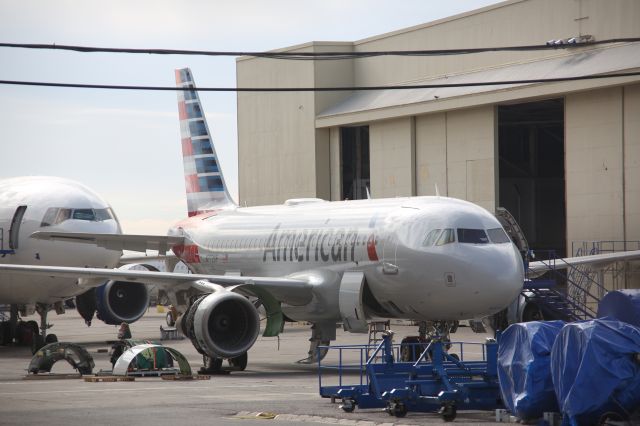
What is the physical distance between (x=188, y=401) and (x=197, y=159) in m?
17.8

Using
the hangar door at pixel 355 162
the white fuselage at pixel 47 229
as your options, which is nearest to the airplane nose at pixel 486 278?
the white fuselage at pixel 47 229

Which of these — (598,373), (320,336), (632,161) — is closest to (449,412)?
(598,373)

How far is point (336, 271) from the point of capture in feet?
86.9

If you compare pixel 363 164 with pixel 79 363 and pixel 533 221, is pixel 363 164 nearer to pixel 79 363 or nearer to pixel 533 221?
pixel 533 221

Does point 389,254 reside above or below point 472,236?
below

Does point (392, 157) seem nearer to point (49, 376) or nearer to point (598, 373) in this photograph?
point (49, 376)

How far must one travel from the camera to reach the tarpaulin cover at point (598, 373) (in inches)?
581

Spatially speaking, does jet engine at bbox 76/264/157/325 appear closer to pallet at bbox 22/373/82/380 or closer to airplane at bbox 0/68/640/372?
airplane at bbox 0/68/640/372

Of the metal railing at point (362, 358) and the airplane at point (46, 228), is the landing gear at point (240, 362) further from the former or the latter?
the airplane at point (46, 228)

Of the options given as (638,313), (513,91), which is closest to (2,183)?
(513,91)

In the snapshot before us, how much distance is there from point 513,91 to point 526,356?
88.9ft

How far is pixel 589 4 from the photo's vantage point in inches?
1631

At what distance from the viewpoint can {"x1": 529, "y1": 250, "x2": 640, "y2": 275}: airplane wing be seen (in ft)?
109

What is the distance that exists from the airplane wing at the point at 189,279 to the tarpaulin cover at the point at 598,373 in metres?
11.8
